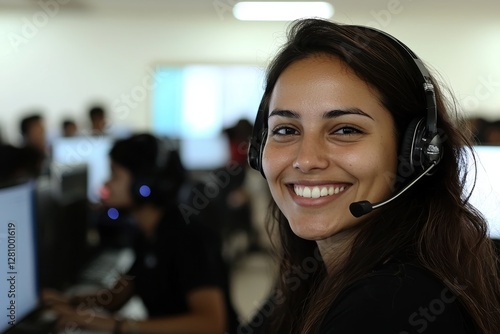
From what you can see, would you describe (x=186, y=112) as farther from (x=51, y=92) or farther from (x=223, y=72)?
(x=51, y=92)

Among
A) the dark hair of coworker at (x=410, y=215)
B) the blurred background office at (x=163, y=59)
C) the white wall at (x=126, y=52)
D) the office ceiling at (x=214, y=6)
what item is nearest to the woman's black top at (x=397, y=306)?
the dark hair of coworker at (x=410, y=215)

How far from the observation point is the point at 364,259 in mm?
942

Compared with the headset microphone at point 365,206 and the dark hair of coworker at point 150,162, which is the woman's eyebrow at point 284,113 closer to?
the headset microphone at point 365,206

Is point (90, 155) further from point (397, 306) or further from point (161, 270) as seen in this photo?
point (397, 306)

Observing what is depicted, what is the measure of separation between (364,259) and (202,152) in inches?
219

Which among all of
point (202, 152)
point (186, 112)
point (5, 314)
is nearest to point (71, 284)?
point (5, 314)

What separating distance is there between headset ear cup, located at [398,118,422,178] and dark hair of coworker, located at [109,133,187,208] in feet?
4.07

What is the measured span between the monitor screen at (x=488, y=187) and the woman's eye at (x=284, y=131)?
0.40 meters

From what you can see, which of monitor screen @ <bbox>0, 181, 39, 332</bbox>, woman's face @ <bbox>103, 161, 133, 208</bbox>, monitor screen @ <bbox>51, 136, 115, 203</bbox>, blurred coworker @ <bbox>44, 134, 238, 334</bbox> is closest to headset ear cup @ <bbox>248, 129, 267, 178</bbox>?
monitor screen @ <bbox>0, 181, 39, 332</bbox>

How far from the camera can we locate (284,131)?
106 centimetres

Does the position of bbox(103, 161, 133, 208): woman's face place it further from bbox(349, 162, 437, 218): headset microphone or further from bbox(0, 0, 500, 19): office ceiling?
bbox(0, 0, 500, 19): office ceiling

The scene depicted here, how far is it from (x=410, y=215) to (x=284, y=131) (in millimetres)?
243

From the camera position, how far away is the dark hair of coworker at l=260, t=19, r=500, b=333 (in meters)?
0.93

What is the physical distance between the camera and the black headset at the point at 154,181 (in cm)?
213
